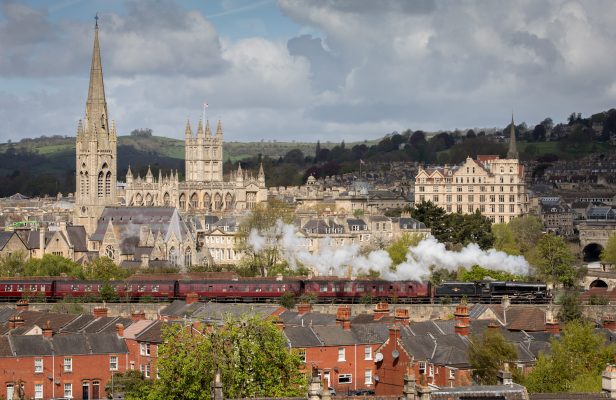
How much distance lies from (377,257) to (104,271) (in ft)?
66.4

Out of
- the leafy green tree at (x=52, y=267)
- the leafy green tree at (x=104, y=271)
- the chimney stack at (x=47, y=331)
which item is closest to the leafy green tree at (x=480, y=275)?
the leafy green tree at (x=104, y=271)

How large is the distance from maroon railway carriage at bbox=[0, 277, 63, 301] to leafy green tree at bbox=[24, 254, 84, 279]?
14729mm

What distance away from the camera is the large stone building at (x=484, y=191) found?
173m

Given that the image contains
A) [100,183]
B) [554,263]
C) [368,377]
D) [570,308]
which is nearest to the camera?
[368,377]

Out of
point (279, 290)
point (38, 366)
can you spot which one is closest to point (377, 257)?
point (279, 290)

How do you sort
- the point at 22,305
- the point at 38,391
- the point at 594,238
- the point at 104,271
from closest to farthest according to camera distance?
1. the point at 38,391
2. the point at 22,305
3. the point at 104,271
4. the point at 594,238

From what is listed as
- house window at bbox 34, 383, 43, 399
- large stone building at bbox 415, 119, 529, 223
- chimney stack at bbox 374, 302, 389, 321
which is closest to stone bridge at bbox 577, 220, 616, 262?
large stone building at bbox 415, 119, 529, 223

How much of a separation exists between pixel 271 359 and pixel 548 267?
64.7 meters

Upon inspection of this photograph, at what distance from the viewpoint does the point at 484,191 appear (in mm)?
173750

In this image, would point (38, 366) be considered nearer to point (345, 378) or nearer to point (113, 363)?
point (113, 363)

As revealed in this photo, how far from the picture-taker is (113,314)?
9588 centimetres

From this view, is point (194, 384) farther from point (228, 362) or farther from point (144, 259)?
point (144, 259)

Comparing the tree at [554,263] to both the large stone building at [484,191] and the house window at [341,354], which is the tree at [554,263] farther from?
the large stone building at [484,191]

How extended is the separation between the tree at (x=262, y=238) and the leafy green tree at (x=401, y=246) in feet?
31.4
